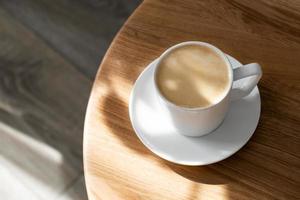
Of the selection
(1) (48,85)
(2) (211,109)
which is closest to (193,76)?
(2) (211,109)

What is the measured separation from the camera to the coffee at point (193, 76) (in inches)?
20.9

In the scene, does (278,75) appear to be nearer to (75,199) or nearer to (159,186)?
(159,186)

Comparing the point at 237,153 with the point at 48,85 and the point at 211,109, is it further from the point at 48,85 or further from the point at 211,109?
the point at 48,85

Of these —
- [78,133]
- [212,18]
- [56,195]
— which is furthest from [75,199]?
[212,18]

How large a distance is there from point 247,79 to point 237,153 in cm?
11

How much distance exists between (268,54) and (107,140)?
28 centimetres

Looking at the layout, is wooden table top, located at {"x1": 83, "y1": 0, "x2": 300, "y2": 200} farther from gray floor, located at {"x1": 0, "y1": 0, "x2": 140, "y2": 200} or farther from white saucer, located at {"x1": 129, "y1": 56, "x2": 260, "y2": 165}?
gray floor, located at {"x1": 0, "y1": 0, "x2": 140, "y2": 200}

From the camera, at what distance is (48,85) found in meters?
1.28

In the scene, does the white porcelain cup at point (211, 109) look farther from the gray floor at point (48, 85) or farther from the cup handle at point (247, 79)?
the gray floor at point (48, 85)

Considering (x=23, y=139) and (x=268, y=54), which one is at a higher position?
(x=268, y=54)

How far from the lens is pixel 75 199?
1.10 meters

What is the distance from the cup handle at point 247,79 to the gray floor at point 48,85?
26.5 inches

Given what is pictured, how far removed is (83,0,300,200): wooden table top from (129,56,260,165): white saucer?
23 millimetres

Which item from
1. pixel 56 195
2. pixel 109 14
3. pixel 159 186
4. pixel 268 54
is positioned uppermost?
pixel 268 54
